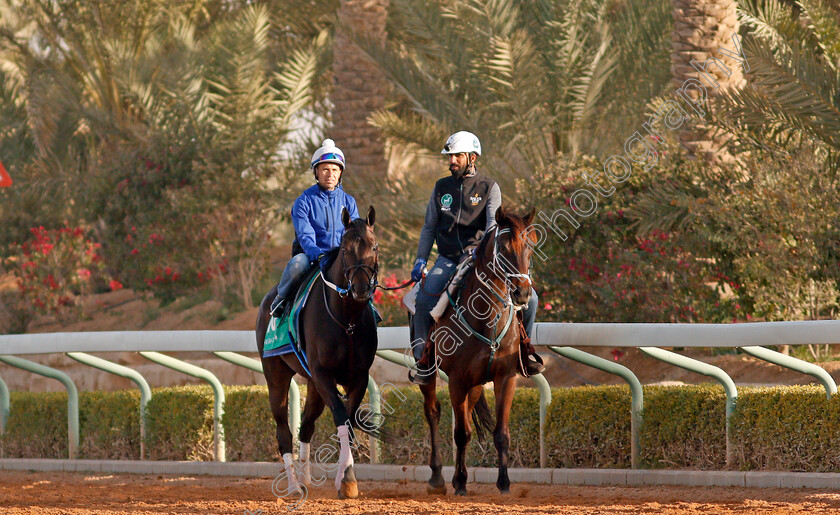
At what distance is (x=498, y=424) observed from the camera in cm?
780

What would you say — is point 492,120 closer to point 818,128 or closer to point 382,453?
point 818,128

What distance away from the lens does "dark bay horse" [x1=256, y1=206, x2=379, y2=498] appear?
770cm

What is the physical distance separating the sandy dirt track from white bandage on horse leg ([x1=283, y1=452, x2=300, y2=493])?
0.15 m

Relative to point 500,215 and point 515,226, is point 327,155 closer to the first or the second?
point 500,215

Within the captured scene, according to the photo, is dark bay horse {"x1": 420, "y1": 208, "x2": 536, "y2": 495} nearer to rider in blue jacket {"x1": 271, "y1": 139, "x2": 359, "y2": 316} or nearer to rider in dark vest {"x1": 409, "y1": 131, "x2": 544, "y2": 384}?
rider in dark vest {"x1": 409, "y1": 131, "x2": 544, "y2": 384}

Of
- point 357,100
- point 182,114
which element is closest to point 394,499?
point 357,100

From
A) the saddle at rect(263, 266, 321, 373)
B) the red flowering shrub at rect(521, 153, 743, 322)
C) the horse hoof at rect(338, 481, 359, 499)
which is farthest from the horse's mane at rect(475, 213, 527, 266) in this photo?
the red flowering shrub at rect(521, 153, 743, 322)

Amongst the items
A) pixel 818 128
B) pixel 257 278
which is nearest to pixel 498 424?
pixel 818 128

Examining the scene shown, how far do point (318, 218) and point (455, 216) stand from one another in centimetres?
113

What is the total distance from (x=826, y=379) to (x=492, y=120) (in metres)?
9.87

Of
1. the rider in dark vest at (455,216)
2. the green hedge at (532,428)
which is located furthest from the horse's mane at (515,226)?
the green hedge at (532,428)

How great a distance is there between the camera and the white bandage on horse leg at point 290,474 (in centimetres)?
845

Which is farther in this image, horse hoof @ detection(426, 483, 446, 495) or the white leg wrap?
the white leg wrap

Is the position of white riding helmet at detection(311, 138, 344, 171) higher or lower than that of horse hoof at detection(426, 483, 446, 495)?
higher
